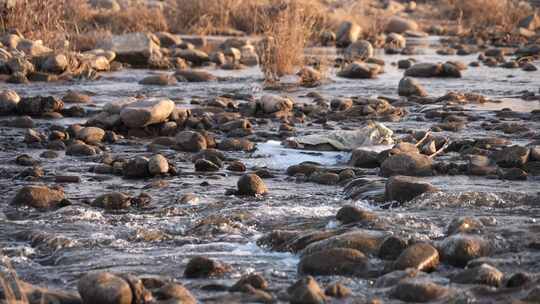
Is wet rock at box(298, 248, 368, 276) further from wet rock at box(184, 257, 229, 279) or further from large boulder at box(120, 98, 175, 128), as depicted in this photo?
large boulder at box(120, 98, 175, 128)

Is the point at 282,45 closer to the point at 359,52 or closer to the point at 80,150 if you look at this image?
the point at 359,52

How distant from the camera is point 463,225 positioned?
5480 millimetres

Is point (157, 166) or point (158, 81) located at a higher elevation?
point (157, 166)

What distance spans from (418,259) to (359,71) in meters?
10.0

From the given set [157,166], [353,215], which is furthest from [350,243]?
[157,166]

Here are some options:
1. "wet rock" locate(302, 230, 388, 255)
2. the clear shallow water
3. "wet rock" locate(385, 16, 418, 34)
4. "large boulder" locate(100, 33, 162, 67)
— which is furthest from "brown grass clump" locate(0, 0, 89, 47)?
"wet rock" locate(385, 16, 418, 34)

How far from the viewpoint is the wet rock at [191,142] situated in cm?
845

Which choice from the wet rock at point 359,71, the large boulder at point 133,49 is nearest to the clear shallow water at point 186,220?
the wet rock at point 359,71

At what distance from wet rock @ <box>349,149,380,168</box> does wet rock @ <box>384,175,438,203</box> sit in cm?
130

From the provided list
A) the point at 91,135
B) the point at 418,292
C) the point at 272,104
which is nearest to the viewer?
the point at 418,292

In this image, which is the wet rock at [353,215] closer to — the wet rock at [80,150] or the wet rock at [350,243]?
the wet rock at [350,243]

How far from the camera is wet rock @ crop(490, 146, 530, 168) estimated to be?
7531 mm

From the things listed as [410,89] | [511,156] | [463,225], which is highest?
[463,225]

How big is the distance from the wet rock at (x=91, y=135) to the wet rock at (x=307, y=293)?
4.69 meters
